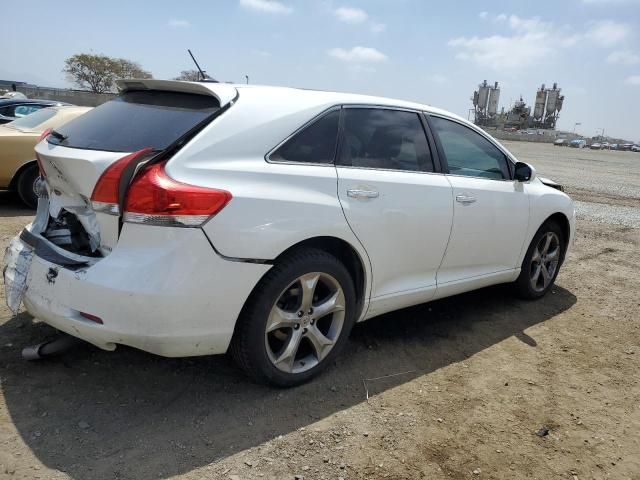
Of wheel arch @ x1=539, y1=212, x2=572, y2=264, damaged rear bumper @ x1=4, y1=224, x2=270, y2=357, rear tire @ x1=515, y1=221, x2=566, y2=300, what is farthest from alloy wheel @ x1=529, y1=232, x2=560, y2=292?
damaged rear bumper @ x1=4, y1=224, x2=270, y2=357

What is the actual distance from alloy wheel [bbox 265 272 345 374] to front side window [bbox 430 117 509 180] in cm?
142

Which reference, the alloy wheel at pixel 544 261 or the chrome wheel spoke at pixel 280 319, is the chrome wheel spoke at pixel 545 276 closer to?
the alloy wheel at pixel 544 261

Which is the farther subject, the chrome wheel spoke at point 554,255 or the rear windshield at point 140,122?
the chrome wheel spoke at point 554,255

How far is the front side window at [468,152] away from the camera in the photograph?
389 cm

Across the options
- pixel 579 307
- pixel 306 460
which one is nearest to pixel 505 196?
pixel 579 307

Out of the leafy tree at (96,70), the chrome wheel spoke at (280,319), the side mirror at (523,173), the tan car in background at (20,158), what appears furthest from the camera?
the leafy tree at (96,70)

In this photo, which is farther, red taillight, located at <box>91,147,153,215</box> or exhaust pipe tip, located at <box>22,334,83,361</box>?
exhaust pipe tip, located at <box>22,334,83,361</box>

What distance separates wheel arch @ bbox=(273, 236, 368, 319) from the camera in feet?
9.87

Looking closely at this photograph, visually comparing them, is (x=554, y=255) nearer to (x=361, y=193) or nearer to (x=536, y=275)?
(x=536, y=275)

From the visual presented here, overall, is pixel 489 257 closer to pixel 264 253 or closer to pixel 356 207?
pixel 356 207

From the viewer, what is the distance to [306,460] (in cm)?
251

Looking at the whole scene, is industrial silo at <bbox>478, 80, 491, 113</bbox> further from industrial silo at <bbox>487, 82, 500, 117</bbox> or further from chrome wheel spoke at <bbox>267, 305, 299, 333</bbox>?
chrome wheel spoke at <bbox>267, 305, 299, 333</bbox>

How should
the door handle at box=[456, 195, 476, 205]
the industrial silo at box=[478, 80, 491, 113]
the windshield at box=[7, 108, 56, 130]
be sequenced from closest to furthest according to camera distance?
the door handle at box=[456, 195, 476, 205] < the windshield at box=[7, 108, 56, 130] < the industrial silo at box=[478, 80, 491, 113]

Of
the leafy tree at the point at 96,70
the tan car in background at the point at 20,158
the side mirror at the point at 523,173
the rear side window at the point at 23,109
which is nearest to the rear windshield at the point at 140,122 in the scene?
the side mirror at the point at 523,173
